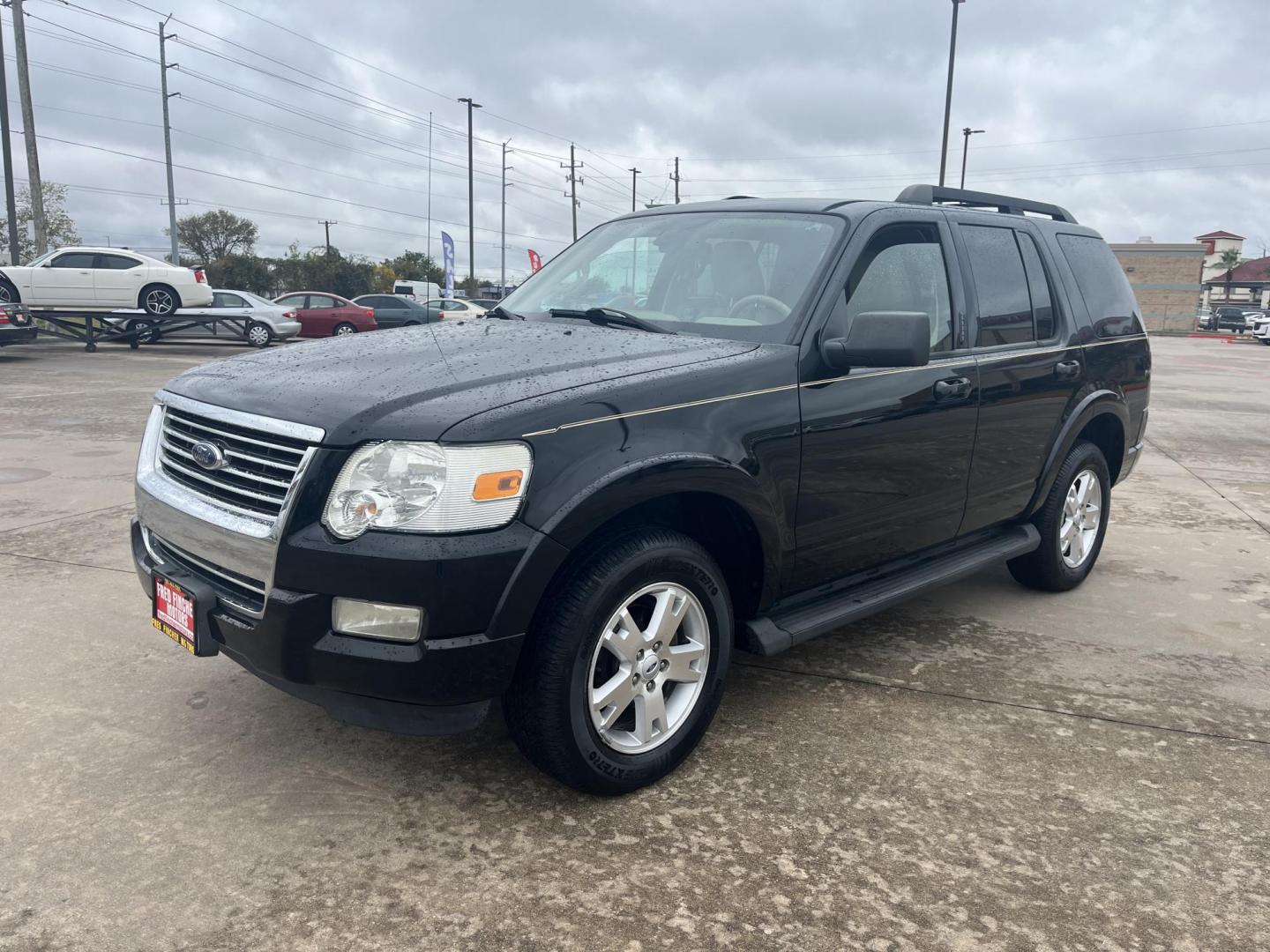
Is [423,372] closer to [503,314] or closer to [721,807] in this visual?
[503,314]

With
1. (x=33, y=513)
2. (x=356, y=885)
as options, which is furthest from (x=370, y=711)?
(x=33, y=513)

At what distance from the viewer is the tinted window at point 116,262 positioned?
2025cm

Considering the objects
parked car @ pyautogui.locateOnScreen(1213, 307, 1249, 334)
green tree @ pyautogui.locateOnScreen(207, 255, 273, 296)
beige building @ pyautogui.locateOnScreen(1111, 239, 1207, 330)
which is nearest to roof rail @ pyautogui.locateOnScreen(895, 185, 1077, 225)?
parked car @ pyautogui.locateOnScreen(1213, 307, 1249, 334)

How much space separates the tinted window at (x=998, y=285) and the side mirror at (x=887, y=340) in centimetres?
105

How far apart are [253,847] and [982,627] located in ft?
10.4

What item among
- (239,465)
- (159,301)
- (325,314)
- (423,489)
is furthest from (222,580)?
(325,314)

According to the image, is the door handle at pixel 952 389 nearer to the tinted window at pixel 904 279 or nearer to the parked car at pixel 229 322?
the tinted window at pixel 904 279

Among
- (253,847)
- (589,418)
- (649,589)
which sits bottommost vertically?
(253,847)

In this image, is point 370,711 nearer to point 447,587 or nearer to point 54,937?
point 447,587

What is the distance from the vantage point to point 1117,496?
7352 mm

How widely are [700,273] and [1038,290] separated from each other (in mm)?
1826

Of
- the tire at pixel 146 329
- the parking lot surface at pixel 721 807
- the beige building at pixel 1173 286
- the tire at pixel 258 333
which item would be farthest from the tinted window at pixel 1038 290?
the beige building at pixel 1173 286

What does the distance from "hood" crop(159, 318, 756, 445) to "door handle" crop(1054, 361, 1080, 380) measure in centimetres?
201

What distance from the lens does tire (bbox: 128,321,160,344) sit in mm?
20875
